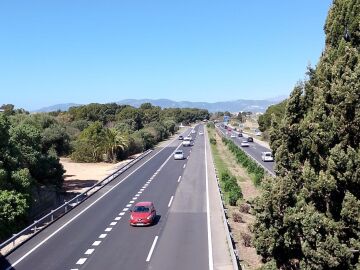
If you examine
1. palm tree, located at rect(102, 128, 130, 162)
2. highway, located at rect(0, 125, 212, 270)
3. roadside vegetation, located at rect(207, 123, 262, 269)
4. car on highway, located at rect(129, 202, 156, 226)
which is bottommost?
roadside vegetation, located at rect(207, 123, 262, 269)

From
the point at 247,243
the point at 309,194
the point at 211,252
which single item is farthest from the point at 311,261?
the point at 247,243

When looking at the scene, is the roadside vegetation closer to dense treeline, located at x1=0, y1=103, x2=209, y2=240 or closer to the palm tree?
dense treeline, located at x1=0, y1=103, x2=209, y2=240

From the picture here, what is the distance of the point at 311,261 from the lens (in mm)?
11281

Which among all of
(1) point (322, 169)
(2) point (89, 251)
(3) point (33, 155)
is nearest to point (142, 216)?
(2) point (89, 251)

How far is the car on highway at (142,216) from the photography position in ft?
76.1

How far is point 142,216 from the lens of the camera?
23266 mm

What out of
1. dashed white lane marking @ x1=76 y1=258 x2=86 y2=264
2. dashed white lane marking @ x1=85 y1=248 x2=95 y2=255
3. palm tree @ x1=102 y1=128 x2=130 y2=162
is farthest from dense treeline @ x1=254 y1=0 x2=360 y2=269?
palm tree @ x1=102 y1=128 x2=130 y2=162

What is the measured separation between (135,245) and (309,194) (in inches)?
396

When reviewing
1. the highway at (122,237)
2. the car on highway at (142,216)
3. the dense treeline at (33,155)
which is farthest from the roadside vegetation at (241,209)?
the dense treeline at (33,155)

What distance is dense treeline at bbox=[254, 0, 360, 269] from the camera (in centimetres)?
→ 1115

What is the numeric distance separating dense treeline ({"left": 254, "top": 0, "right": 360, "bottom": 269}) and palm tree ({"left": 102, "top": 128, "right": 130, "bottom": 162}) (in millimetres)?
48338

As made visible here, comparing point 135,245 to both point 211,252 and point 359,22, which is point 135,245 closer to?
point 211,252

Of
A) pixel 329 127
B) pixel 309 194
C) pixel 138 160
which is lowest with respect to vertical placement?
pixel 138 160

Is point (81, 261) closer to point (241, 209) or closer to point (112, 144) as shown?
point (241, 209)
